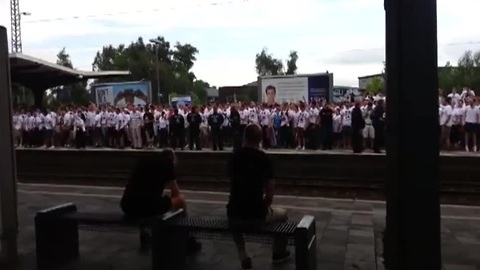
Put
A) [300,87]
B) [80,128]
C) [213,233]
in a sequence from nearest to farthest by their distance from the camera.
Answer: [213,233] → [80,128] → [300,87]

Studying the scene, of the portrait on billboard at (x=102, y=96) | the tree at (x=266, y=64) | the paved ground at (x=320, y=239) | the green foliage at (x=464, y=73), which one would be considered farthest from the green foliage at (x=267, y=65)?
the paved ground at (x=320, y=239)

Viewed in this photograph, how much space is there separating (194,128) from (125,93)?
Result: 14.6 meters

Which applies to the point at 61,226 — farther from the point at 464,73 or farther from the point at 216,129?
the point at 464,73

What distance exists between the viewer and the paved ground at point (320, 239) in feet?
22.1

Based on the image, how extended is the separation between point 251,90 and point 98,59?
181 feet

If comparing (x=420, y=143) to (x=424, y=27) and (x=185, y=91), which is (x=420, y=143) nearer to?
(x=424, y=27)

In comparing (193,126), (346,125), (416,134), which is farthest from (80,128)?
(416,134)

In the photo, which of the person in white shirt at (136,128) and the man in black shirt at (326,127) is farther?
the person in white shirt at (136,128)

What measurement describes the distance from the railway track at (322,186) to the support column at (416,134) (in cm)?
709

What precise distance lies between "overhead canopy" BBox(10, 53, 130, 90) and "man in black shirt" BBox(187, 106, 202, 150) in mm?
4217

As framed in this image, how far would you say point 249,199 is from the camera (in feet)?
20.6

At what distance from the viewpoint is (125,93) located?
117 ft

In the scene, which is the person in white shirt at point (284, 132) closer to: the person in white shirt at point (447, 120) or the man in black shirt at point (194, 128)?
the man in black shirt at point (194, 128)

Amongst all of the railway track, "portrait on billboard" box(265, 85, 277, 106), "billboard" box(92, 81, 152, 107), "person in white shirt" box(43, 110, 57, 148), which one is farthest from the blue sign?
the railway track
